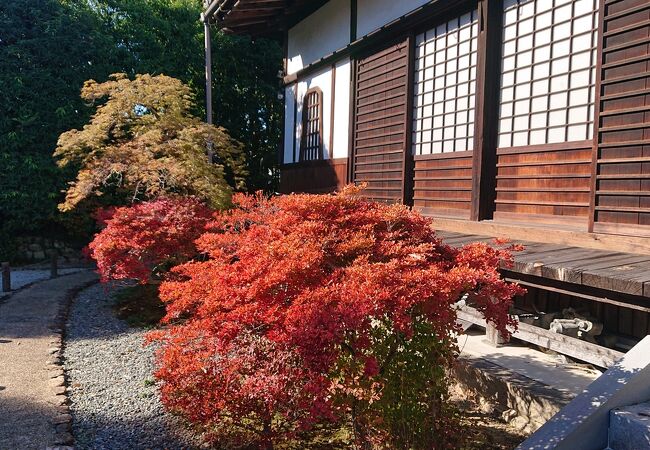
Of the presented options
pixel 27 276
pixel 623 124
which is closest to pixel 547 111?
pixel 623 124

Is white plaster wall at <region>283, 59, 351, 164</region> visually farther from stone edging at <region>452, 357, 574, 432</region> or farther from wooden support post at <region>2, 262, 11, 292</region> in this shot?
wooden support post at <region>2, 262, 11, 292</region>

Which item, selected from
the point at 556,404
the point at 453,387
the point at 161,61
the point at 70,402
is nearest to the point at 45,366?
the point at 70,402

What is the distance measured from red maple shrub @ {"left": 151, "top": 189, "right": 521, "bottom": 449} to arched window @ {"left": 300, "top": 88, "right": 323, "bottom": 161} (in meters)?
6.32

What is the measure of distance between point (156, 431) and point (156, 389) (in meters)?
0.84

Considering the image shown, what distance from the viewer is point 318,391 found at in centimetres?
300

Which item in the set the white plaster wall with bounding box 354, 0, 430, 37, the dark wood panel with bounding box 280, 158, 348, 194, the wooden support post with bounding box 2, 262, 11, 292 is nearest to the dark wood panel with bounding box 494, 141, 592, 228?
the white plaster wall with bounding box 354, 0, 430, 37

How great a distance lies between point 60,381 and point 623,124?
18.4 feet

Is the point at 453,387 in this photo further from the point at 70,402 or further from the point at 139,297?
the point at 139,297

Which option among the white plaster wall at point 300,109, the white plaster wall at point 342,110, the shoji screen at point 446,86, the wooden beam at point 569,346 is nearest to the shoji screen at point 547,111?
the shoji screen at point 446,86

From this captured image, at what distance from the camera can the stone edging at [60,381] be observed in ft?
13.0

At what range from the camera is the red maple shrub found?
3.08 metres

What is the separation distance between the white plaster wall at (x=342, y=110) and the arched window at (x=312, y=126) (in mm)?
647

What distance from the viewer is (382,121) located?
808cm

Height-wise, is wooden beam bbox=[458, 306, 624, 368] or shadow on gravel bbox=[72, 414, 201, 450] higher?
wooden beam bbox=[458, 306, 624, 368]
